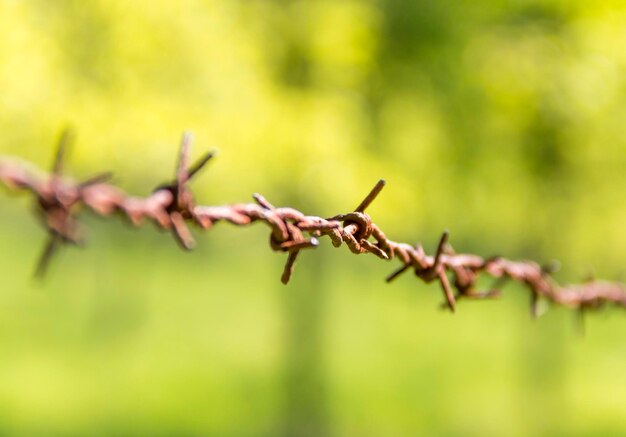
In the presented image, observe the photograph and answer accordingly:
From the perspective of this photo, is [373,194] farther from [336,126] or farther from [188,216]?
[336,126]

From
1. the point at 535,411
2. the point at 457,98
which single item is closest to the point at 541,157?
the point at 457,98

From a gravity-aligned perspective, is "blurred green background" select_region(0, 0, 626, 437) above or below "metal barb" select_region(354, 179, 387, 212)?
above

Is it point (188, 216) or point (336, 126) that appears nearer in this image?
point (188, 216)

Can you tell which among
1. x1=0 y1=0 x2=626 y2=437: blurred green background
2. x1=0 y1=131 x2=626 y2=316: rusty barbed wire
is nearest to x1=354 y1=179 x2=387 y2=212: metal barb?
x1=0 y1=131 x2=626 y2=316: rusty barbed wire

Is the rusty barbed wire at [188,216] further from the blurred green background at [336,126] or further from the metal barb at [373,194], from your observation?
the blurred green background at [336,126]

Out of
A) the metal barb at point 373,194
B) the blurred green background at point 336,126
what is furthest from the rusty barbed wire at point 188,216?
the blurred green background at point 336,126

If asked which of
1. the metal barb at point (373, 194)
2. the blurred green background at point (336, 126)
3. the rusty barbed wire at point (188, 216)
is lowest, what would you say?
the rusty barbed wire at point (188, 216)

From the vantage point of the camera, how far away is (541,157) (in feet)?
25.4

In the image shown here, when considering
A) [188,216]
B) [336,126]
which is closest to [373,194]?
[188,216]

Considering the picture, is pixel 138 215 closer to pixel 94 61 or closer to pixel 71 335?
pixel 94 61

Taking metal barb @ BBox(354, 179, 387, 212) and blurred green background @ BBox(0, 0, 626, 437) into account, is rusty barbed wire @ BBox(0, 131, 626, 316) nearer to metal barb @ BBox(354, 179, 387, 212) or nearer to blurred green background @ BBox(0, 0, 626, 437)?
metal barb @ BBox(354, 179, 387, 212)

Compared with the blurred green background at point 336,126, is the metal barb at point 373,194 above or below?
below

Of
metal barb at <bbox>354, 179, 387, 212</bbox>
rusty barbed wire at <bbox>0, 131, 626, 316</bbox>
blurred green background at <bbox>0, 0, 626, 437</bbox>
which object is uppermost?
blurred green background at <bbox>0, 0, 626, 437</bbox>

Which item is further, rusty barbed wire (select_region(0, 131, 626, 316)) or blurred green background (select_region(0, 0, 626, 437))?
blurred green background (select_region(0, 0, 626, 437))
